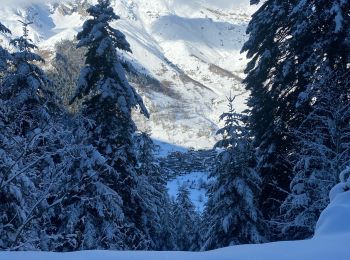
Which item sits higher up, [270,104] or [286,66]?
[286,66]

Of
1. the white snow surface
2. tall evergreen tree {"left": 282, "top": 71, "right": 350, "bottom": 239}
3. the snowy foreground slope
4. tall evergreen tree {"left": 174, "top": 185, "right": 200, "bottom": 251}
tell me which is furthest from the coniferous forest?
the white snow surface

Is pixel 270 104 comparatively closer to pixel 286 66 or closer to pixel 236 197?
pixel 286 66

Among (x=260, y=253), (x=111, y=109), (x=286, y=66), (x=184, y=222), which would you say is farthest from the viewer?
(x=184, y=222)

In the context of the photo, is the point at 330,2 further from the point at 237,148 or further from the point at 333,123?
the point at 237,148

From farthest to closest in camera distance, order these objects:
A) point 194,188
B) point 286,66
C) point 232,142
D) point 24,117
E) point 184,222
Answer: point 194,188 → point 184,222 → point 232,142 → point 24,117 → point 286,66

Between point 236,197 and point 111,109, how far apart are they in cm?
586

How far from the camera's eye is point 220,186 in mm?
16875

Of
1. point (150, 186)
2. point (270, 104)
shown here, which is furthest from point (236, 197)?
point (150, 186)

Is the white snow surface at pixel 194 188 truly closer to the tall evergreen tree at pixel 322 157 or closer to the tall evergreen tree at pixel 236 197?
the tall evergreen tree at pixel 236 197

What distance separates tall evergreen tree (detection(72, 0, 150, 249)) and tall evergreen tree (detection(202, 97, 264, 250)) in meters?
2.96

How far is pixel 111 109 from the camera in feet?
52.1

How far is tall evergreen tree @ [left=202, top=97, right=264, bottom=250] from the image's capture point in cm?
1588

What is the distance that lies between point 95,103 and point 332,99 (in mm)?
8498

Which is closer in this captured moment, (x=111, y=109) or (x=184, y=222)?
(x=111, y=109)
